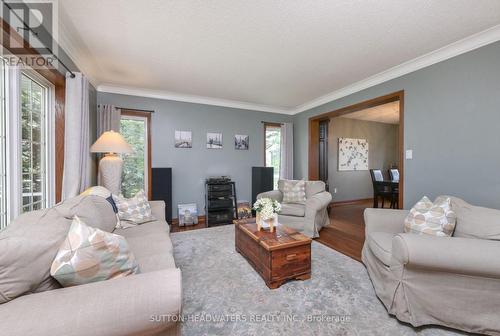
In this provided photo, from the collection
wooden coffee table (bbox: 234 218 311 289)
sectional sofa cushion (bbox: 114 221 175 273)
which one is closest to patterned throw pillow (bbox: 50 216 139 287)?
sectional sofa cushion (bbox: 114 221 175 273)

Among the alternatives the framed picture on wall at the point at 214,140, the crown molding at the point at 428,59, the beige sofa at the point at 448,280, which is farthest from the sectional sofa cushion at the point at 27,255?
the crown molding at the point at 428,59

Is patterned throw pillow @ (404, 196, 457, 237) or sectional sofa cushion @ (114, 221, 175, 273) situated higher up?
patterned throw pillow @ (404, 196, 457, 237)

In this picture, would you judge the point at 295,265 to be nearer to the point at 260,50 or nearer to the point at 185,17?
the point at 260,50

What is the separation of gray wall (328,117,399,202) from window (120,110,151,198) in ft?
14.3

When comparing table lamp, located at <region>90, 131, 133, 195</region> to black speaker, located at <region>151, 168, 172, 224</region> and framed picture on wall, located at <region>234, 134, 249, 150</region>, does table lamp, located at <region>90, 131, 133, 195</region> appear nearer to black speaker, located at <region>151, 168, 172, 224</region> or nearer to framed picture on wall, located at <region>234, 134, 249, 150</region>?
black speaker, located at <region>151, 168, 172, 224</region>

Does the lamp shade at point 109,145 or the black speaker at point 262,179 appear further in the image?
the black speaker at point 262,179

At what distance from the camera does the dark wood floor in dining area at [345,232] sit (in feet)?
9.14

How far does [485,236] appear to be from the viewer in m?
1.54

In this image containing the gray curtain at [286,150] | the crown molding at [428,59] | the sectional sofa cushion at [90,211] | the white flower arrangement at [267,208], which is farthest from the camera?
the gray curtain at [286,150]

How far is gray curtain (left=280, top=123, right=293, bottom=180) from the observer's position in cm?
491

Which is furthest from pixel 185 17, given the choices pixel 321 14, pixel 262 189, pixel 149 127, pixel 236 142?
pixel 262 189

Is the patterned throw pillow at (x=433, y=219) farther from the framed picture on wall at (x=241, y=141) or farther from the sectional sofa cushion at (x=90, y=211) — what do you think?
the framed picture on wall at (x=241, y=141)

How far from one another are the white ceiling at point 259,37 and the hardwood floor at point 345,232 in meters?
2.41

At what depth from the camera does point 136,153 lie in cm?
376
